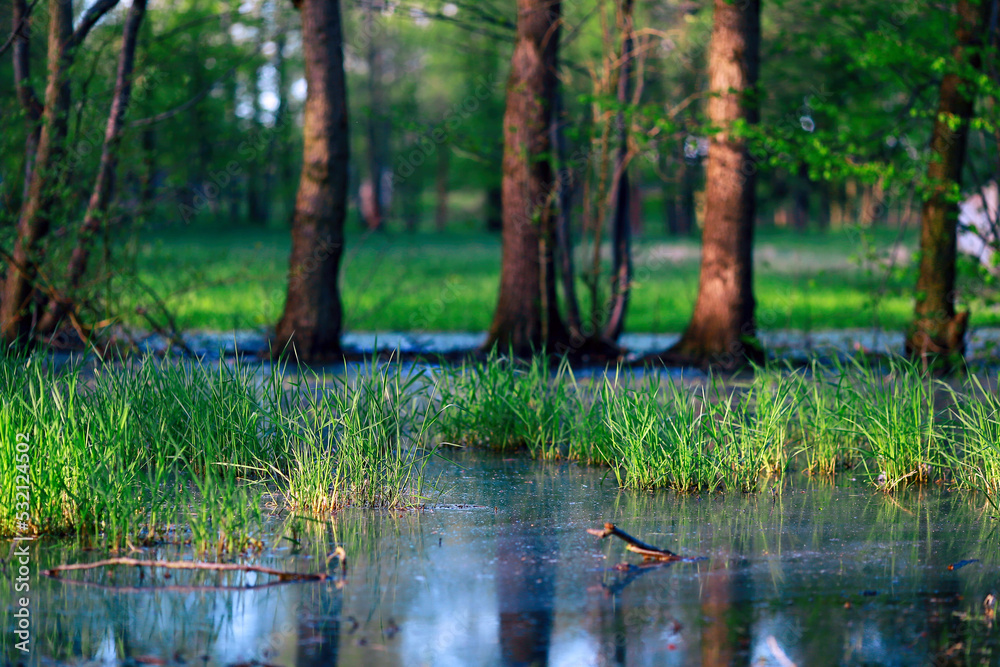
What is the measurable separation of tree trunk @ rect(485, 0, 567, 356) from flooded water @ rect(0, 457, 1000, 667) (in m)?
6.52

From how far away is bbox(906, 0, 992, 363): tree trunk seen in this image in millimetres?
11508

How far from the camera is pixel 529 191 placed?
40.8ft

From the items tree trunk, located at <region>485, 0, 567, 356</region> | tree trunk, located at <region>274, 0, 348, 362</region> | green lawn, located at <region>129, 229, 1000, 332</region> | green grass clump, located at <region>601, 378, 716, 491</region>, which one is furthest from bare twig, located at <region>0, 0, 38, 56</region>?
green grass clump, located at <region>601, 378, 716, 491</region>

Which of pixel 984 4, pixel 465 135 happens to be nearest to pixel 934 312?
pixel 984 4

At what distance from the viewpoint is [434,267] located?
30.9 meters

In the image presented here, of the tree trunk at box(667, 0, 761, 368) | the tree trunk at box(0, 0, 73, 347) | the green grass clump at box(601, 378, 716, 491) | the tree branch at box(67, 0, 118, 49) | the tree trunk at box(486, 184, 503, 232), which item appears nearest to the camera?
the green grass clump at box(601, 378, 716, 491)

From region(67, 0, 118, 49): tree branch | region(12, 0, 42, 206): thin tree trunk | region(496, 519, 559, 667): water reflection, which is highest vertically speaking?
region(67, 0, 118, 49): tree branch

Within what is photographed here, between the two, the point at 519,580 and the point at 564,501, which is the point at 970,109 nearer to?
the point at 564,501

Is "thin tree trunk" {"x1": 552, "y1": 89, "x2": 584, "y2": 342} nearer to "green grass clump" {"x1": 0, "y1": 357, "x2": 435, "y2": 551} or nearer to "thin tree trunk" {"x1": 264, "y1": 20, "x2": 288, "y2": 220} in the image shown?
"green grass clump" {"x1": 0, "y1": 357, "x2": 435, "y2": 551}

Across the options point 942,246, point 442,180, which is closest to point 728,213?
point 942,246

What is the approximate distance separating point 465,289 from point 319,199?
11067mm

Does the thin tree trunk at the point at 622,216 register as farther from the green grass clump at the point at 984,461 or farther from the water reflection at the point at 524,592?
the water reflection at the point at 524,592

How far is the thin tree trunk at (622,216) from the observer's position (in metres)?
12.8

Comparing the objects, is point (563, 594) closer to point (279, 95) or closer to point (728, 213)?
point (728, 213)
